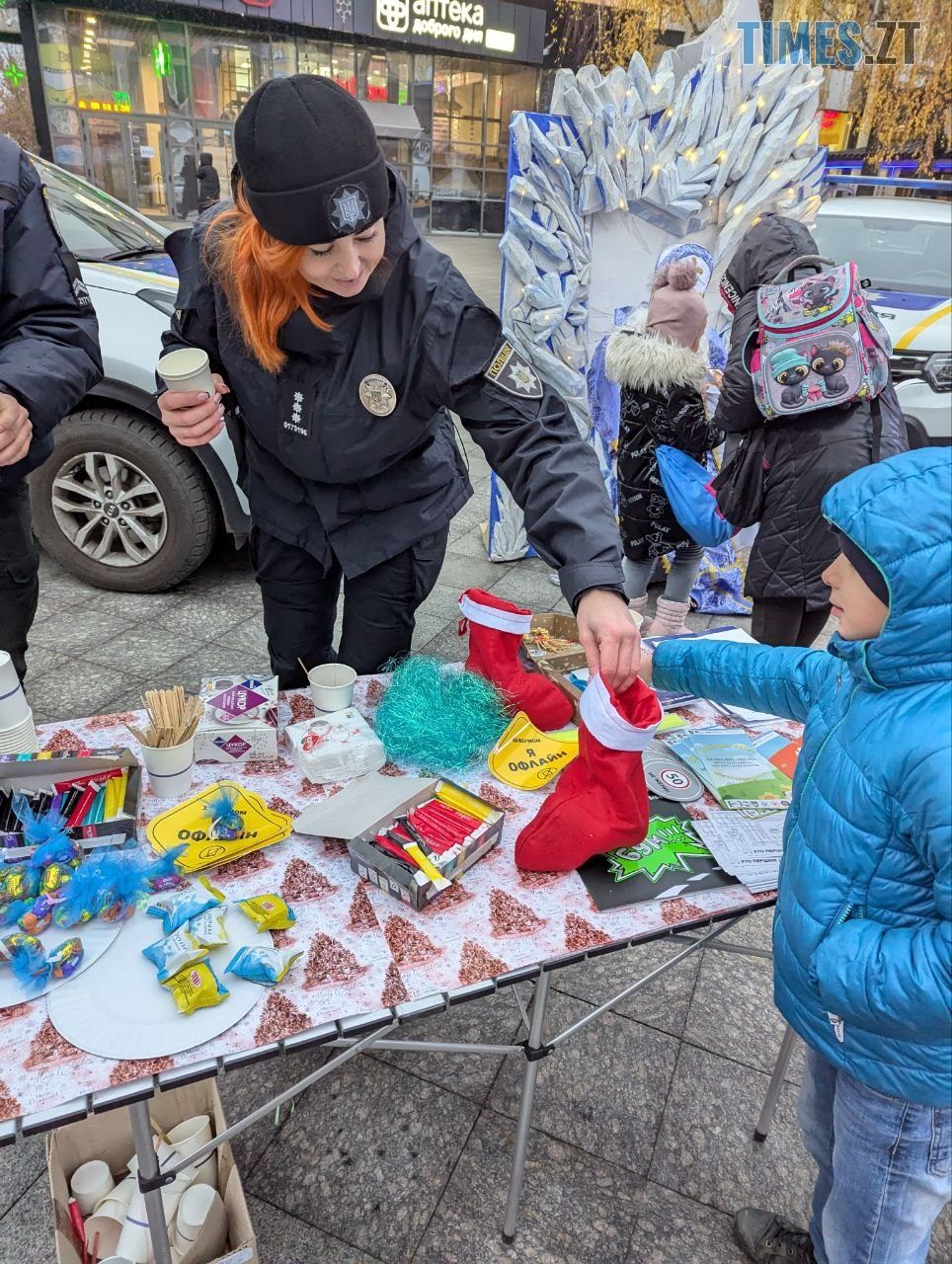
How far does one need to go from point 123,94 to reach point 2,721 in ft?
58.4

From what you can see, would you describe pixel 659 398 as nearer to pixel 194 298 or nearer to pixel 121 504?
pixel 194 298

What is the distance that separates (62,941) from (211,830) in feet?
0.97

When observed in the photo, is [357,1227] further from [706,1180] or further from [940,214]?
[940,214]

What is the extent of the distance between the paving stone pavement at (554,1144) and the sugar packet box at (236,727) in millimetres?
847

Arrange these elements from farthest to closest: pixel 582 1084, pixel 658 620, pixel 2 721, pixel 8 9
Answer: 1. pixel 8 9
2. pixel 658 620
3. pixel 582 1084
4. pixel 2 721

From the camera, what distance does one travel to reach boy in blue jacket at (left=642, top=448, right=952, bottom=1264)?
107cm

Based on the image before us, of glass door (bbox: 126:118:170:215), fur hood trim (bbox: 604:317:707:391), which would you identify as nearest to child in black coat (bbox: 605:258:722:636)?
fur hood trim (bbox: 604:317:707:391)

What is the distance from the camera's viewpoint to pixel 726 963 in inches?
94.2

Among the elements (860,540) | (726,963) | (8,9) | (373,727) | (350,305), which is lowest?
(726,963)

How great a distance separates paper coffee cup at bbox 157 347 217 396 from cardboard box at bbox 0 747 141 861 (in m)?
0.74

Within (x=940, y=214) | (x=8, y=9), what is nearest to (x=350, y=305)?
(x=940, y=214)

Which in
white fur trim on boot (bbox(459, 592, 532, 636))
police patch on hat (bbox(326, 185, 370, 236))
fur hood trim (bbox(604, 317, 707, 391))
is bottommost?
white fur trim on boot (bbox(459, 592, 532, 636))

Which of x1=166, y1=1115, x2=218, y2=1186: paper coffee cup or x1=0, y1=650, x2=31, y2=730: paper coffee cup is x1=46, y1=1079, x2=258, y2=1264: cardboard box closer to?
x1=166, y1=1115, x2=218, y2=1186: paper coffee cup

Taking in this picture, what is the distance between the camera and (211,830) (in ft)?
4.98
